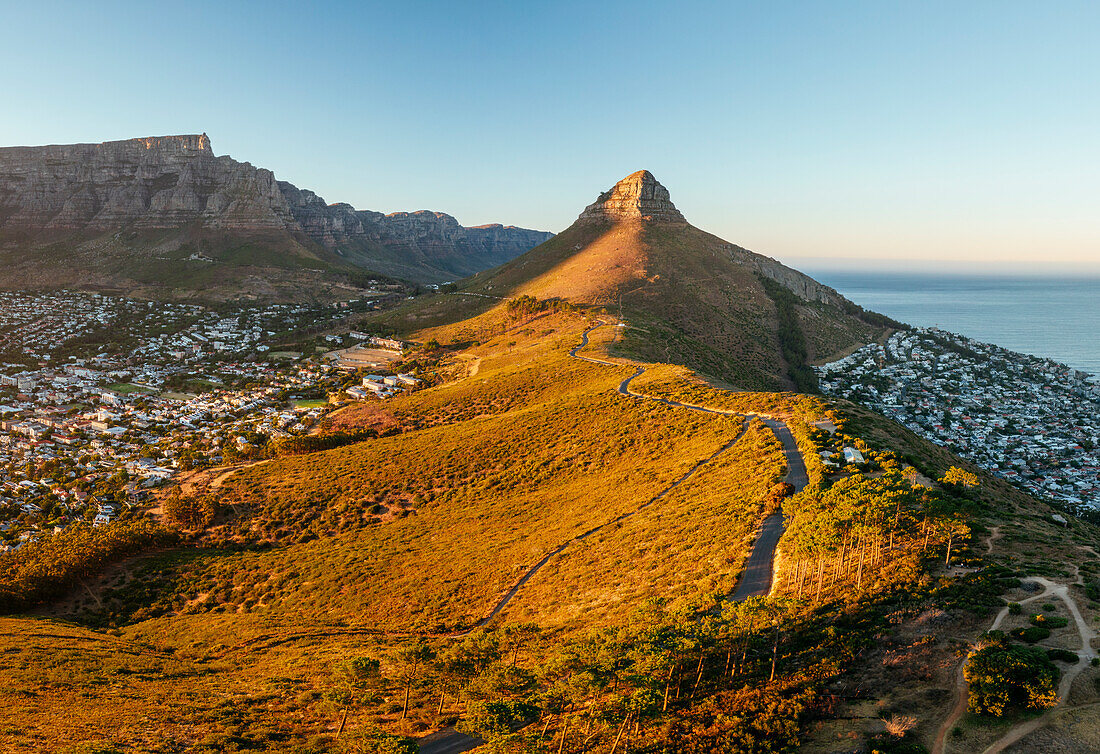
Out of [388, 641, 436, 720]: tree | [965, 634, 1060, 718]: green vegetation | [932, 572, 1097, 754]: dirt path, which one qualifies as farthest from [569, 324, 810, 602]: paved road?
[388, 641, 436, 720]: tree

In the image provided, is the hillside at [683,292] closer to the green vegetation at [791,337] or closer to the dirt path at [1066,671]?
the green vegetation at [791,337]

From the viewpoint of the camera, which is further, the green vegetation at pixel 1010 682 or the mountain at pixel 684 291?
the mountain at pixel 684 291

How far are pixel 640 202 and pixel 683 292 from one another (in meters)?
48.5

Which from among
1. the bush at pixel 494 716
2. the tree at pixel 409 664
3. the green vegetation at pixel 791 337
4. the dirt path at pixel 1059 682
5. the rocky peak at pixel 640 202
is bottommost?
the tree at pixel 409 664

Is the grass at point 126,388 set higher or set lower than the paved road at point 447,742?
higher

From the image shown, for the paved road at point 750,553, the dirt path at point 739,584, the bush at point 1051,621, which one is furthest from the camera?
the dirt path at point 739,584

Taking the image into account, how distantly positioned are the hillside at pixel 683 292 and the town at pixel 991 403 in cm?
946

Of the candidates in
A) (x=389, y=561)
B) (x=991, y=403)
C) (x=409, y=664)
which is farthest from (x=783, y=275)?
(x=409, y=664)

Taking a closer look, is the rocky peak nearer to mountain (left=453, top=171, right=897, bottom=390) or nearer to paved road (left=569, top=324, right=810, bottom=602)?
mountain (left=453, top=171, right=897, bottom=390)

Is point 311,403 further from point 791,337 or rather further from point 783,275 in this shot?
point 783,275

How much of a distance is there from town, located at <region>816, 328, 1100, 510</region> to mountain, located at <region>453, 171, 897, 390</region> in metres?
9.56

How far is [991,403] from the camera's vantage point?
99.1 metres

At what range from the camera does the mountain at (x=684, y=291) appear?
96500mm

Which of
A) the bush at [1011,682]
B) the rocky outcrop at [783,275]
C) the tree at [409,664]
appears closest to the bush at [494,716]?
the tree at [409,664]
